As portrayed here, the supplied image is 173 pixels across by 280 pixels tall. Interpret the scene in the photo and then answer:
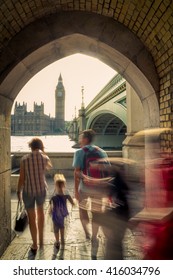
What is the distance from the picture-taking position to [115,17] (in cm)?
353

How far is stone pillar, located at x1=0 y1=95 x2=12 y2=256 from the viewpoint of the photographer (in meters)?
3.42

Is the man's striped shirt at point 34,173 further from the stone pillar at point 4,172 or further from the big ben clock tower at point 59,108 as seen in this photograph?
the big ben clock tower at point 59,108

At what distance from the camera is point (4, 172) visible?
353cm

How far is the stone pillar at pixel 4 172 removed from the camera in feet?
11.2

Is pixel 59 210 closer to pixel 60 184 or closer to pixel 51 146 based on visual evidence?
pixel 60 184

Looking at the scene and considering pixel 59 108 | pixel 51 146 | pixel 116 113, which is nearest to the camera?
pixel 116 113

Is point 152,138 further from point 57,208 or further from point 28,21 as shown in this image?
point 28,21

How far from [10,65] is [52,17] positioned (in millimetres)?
Answer: 901

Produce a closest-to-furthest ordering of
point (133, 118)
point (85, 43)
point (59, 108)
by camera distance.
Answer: point (85, 43) < point (133, 118) < point (59, 108)

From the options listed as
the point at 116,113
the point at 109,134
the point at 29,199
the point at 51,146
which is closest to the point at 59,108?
the point at 109,134

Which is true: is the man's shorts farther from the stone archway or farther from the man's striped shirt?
the stone archway

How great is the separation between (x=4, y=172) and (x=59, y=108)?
11318cm

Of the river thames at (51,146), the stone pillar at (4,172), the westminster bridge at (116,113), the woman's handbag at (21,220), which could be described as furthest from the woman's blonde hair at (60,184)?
the westminster bridge at (116,113)
